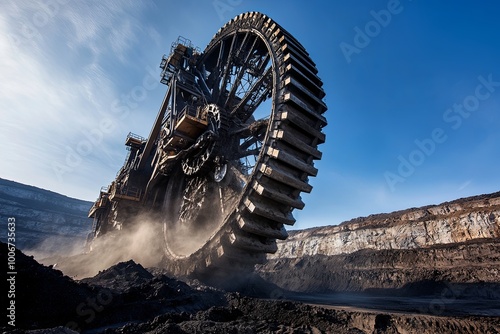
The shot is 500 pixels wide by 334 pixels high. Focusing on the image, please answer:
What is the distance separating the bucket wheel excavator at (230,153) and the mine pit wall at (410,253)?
36.0ft

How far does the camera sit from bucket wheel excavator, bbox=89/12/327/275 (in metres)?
6.03

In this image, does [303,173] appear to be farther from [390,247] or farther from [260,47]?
[390,247]

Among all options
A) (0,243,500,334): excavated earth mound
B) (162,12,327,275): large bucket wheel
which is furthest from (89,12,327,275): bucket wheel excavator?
(0,243,500,334): excavated earth mound

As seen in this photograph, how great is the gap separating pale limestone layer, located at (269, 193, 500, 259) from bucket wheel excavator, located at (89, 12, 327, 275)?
2317 cm

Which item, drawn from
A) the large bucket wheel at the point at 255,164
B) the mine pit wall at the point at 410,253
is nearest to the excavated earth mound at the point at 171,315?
the large bucket wheel at the point at 255,164

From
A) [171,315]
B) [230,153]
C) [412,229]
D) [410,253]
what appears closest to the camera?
[171,315]

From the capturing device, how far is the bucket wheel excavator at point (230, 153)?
6.03 m

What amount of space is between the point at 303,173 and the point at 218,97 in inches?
234

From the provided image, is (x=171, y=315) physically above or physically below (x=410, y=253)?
below

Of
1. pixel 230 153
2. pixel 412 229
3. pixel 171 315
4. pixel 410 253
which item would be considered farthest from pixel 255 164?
pixel 412 229

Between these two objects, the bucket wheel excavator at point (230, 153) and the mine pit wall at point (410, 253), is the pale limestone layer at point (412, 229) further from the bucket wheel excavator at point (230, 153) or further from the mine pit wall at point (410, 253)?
the bucket wheel excavator at point (230, 153)

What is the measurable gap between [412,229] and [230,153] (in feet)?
80.2

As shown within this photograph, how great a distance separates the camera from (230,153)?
852 centimetres

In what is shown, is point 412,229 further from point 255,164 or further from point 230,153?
point 255,164
